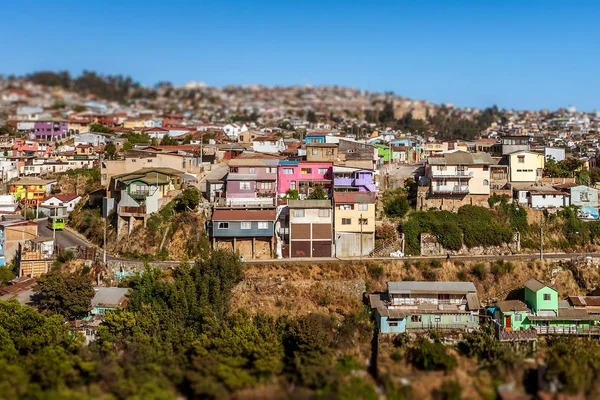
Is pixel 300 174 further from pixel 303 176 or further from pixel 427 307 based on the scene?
pixel 427 307

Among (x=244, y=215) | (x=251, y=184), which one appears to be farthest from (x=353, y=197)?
(x=251, y=184)

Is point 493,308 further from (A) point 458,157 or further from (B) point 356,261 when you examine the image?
(A) point 458,157

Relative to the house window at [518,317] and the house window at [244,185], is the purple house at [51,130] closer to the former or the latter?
the house window at [244,185]

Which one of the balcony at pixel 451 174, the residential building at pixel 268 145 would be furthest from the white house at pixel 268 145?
the balcony at pixel 451 174

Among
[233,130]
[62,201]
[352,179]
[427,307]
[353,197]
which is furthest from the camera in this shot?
[233,130]

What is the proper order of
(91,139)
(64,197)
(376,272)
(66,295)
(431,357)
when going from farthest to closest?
1. (91,139)
2. (64,197)
3. (376,272)
4. (66,295)
5. (431,357)
